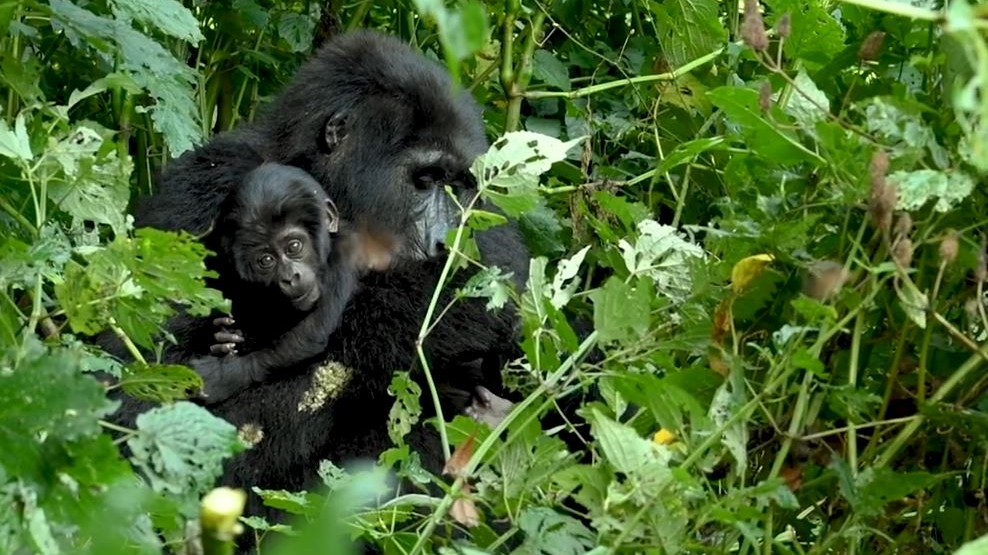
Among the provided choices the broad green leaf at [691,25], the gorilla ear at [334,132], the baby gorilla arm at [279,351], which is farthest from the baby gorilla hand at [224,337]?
the broad green leaf at [691,25]

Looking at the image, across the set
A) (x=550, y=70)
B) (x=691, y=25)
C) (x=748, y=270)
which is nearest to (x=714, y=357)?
(x=748, y=270)

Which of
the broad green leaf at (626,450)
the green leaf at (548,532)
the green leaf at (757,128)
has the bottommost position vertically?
the green leaf at (548,532)

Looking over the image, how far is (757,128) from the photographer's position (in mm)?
1733

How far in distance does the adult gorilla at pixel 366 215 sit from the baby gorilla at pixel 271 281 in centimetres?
4

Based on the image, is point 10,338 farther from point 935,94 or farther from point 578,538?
point 935,94

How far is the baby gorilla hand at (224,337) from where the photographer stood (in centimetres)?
273

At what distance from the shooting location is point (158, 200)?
2.92 meters

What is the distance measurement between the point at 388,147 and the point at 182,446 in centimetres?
169

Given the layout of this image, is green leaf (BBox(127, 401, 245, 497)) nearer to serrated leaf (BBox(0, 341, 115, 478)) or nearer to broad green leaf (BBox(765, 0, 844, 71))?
serrated leaf (BBox(0, 341, 115, 478))

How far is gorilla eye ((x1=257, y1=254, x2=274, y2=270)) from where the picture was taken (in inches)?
109

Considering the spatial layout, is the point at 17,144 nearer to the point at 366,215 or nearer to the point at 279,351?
the point at 279,351

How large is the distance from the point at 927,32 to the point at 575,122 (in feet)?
6.02

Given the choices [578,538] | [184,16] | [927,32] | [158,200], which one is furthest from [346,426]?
[927,32]

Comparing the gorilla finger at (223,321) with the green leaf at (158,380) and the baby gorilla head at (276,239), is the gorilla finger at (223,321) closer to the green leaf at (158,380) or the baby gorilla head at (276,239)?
the baby gorilla head at (276,239)
